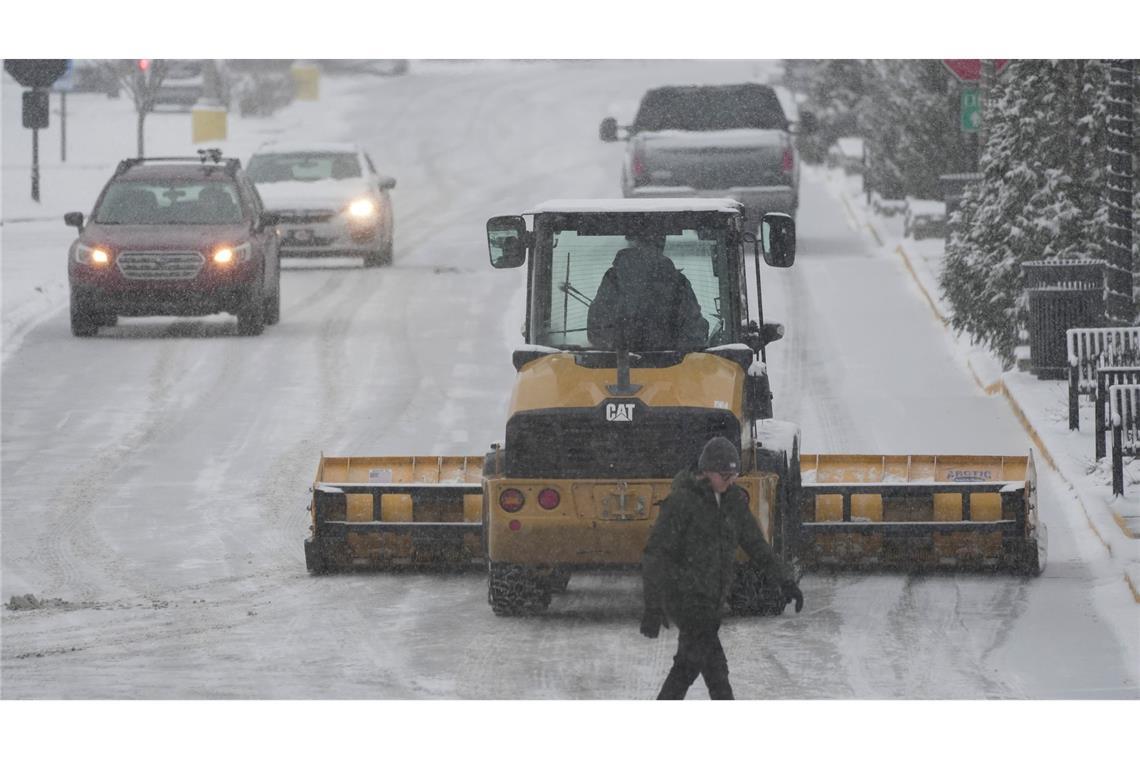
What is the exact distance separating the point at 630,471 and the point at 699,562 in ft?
8.60

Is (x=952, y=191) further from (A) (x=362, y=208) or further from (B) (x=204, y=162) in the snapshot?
(B) (x=204, y=162)

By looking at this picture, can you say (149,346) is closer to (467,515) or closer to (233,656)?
(467,515)

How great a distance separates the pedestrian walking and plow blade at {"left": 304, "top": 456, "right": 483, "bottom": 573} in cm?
410

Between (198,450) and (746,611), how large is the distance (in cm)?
746

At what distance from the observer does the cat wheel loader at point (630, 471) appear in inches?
510

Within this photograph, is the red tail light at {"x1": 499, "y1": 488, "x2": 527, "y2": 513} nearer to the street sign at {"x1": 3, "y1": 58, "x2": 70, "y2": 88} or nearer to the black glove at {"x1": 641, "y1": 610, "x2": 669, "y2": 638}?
the black glove at {"x1": 641, "y1": 610, "x2": 669, "y2": 638}

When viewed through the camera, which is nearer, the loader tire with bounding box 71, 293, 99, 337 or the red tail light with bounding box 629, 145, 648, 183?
the loader tire with bounding box 71, 293, 99, 337

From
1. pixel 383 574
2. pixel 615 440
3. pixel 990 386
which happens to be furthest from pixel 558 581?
pixel 990 386

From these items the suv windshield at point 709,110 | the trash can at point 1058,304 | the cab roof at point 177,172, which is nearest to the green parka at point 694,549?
the trash can at point 1058,304

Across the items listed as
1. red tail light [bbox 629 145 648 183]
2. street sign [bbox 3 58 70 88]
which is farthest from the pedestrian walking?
street sign [bbox 3 58 70 88]

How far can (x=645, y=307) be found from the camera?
1334 centimetres

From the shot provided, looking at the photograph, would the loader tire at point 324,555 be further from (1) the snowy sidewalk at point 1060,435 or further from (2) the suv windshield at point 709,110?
(2) the suv windshield at point 709,110

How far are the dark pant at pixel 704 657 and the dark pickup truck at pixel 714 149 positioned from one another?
18.6m

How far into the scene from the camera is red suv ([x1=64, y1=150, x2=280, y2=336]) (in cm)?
2533
